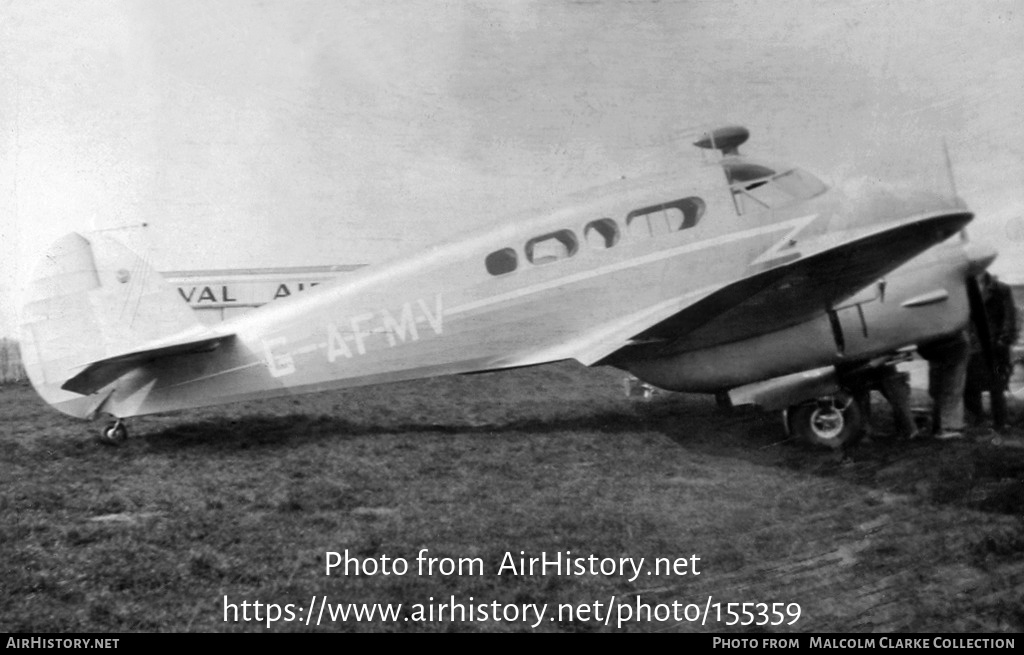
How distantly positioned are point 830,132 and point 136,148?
4.72m

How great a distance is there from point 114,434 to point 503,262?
3.16 metres

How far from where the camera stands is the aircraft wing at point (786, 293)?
3.92 metres

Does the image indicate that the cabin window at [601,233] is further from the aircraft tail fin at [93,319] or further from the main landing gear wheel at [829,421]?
the aircraft tail fin at [93,319]

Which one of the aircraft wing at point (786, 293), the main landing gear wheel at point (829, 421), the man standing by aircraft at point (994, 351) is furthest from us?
the man standing by aircraft at point (994, 351)

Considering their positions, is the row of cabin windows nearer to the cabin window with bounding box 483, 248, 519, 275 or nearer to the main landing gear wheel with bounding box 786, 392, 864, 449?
the cabin window with bounding box 483, 248, 519, 275

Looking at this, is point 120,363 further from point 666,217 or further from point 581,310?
point 666,217

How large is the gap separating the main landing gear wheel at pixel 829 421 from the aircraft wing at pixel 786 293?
609 millimetres

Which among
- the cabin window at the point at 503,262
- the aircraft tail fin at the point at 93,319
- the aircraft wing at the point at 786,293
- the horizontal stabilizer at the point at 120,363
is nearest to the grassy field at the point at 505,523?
the horizontal stabilizer at the point at 120,363

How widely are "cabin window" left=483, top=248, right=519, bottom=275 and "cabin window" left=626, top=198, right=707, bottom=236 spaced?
2.89 feet

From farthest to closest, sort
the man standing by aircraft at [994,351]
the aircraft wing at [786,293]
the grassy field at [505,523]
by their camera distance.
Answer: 1. the man standing by aircraft at [994,351]
2. the aircraft wing at [786,293]
3. the grassy field at [505,523]

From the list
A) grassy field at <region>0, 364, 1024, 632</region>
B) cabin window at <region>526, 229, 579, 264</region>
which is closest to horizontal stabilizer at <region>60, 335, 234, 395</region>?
grassy field at <region>0, 364, 1024, 632</region>

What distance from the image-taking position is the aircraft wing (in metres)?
3.92

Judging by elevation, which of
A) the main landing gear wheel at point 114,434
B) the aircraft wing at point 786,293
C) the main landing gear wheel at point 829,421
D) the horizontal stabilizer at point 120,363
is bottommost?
the main landing gear wheel at point 829,421

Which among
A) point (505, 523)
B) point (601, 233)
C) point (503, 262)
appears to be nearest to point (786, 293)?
point (601, 233)
